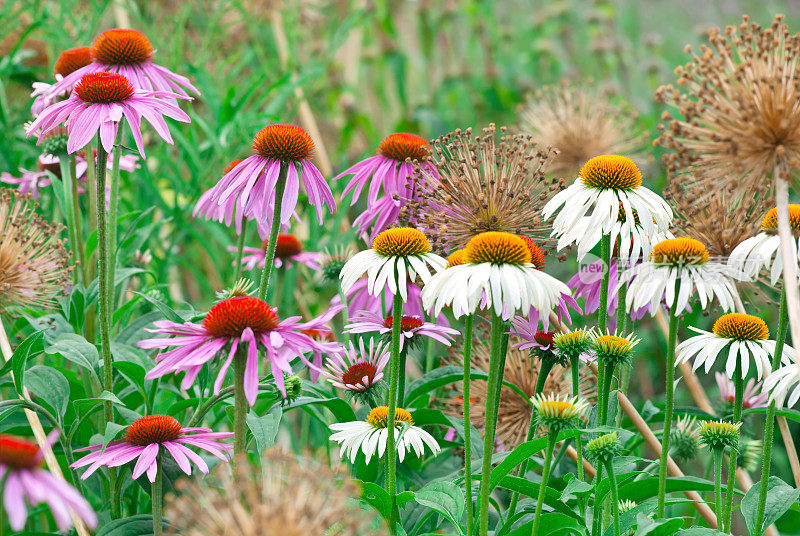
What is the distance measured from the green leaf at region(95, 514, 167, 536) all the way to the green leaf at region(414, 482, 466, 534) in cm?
34

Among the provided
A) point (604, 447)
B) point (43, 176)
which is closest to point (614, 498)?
point (604, 447)

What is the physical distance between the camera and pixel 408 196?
126cm

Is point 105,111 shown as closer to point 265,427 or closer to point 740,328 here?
point 265,427

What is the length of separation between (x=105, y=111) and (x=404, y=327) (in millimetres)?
495

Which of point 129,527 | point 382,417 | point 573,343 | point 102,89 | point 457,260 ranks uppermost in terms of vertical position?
point 102,89

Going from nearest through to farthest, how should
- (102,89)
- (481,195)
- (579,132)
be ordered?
(102,89), (481,195), (579,132)

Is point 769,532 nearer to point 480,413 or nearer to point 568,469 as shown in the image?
point 568,469

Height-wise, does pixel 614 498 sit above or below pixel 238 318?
below

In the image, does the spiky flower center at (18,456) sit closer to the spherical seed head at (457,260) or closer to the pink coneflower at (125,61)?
the spherical seed head at (457,260)

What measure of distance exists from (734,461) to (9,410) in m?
0.90

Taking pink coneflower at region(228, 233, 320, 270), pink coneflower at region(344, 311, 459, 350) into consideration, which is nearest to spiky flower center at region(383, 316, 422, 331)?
pink coneflower at region(344, 311, 459, 350)

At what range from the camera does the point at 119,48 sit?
125 cm

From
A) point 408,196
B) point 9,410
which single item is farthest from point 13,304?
point 408,196

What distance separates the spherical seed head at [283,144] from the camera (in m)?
1.09
